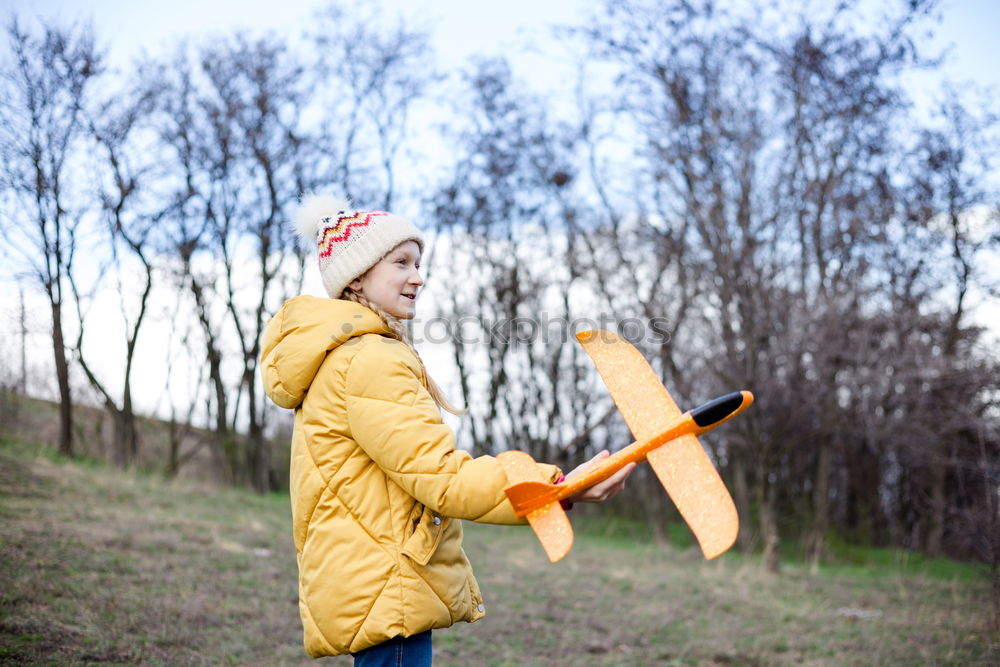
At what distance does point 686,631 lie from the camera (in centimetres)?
597

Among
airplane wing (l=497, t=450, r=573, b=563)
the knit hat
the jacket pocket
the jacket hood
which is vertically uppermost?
the knit hat

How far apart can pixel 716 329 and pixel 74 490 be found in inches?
363

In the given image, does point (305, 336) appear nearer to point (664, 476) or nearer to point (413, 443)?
point (413, 443)

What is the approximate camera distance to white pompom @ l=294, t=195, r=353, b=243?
2.49 meters

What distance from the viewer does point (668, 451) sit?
1.86 metres

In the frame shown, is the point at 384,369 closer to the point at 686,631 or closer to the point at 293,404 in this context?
the point at 293,404

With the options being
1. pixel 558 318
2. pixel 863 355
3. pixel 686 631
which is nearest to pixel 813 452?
pixel 863 355

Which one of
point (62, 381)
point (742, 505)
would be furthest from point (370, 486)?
point (62, 381)

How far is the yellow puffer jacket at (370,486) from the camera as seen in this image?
182 centimetres

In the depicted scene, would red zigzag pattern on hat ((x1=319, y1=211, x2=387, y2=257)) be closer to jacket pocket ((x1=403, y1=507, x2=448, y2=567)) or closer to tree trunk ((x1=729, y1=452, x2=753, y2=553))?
jacket pocket ((x1=403, y1=507, x2=448, y2=567))

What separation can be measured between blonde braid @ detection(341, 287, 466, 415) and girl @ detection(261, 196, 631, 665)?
0.07ft

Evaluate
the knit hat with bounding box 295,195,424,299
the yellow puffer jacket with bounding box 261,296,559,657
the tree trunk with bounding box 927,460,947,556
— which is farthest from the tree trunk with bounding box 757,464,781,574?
the knit hat with bounding box 295,195,424,299

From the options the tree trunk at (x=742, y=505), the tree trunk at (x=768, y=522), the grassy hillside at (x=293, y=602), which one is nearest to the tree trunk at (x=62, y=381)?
the grassy hillside at (x=293, y=602)

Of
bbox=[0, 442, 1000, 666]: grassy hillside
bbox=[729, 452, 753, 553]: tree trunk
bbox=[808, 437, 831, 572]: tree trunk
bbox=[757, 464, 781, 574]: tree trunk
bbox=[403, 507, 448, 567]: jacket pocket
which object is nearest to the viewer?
bbox=[403, 507, 448, 567]: jacket pocket
